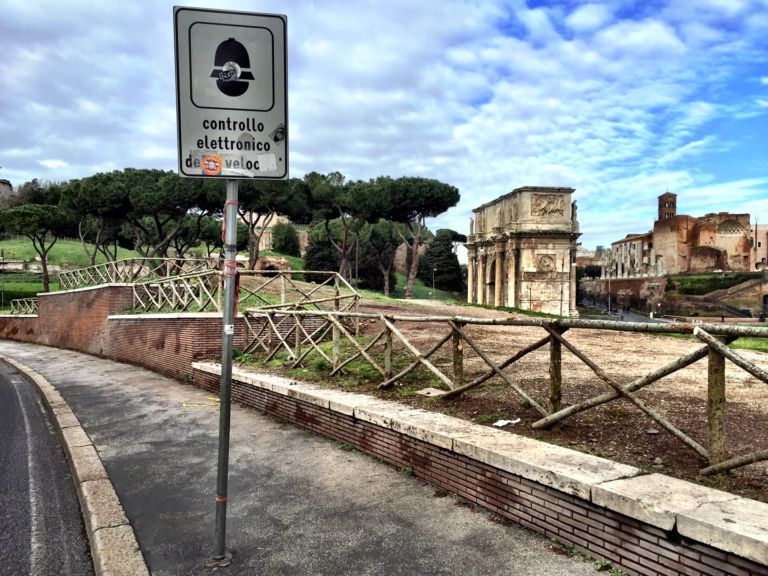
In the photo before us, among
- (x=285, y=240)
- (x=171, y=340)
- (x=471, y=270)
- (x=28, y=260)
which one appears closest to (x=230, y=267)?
(x=171, y=340)

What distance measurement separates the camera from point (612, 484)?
10.2 ft

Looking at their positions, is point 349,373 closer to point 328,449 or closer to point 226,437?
point 328,449

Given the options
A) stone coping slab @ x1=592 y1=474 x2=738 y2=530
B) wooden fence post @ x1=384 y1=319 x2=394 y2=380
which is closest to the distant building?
wooden fence post @ x1=384 y1=319 x2=394 y2=380

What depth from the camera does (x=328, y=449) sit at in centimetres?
551

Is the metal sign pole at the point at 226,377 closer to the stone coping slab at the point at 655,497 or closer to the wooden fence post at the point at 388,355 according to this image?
the stone coping slab at the point at 655,497

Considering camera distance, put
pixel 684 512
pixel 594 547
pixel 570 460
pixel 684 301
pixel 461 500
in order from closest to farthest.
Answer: pixel 684 512, pixel 594 547, pixel 570 460, pixel 461 500, pixel 684 301

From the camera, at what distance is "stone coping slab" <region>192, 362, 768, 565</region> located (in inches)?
100

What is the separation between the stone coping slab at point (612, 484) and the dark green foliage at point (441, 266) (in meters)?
59.8

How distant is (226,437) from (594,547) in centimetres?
216

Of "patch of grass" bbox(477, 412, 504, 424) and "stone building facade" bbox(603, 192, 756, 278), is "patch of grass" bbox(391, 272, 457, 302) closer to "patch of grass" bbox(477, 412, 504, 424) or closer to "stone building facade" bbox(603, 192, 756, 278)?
"stone building facade" bbox(603, 192, 756, 278)

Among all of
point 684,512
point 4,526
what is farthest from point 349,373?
point 684,512

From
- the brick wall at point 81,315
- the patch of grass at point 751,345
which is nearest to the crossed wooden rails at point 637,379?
the patch of grass at point 751,345

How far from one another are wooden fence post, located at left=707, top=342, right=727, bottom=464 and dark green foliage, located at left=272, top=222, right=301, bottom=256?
2707 inches

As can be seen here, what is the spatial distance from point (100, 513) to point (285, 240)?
68.2 meters
